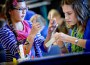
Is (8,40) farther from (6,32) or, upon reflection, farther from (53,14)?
(53,14)

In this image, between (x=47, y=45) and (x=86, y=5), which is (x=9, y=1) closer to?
(x=47, y=45)

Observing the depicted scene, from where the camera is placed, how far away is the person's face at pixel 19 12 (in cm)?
158

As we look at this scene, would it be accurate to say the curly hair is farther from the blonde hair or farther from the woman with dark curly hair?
the blonde hair

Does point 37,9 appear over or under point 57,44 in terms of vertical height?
over

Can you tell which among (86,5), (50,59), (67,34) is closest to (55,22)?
(67,34)

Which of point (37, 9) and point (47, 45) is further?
point (37, 9)

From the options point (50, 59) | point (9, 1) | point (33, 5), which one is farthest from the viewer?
point (33, 5)

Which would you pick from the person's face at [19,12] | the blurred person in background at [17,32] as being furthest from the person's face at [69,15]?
the person's face at [19,12]

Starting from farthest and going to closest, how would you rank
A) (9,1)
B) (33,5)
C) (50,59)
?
(33,5)
(9,1)
(50,59)

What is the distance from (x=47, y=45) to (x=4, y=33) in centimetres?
25

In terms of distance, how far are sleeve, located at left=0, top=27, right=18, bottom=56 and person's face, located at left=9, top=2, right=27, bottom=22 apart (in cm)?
8

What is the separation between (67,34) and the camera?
5.26 feet

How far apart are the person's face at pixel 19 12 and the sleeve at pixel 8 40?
0.28 ft

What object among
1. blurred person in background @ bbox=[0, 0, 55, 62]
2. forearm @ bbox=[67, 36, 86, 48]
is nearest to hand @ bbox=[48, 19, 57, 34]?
blurred person in background @ bbox=[0, 0, 55, 62]
